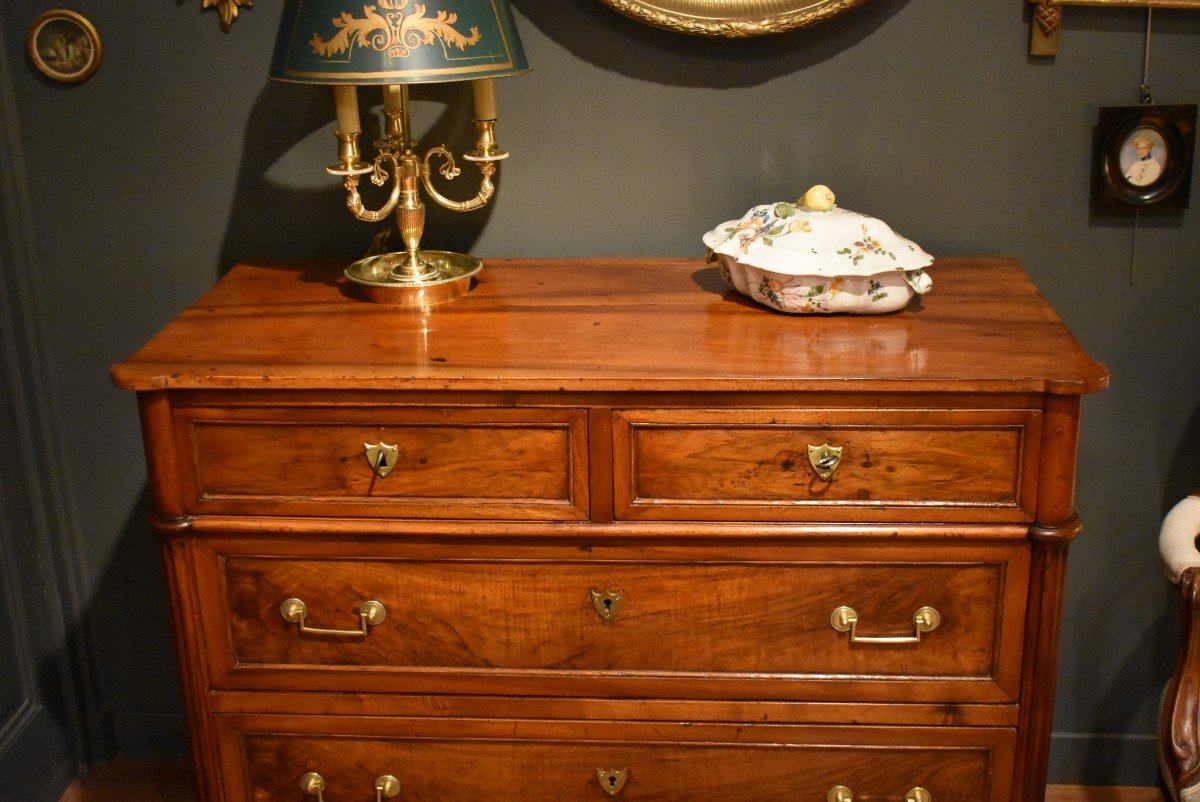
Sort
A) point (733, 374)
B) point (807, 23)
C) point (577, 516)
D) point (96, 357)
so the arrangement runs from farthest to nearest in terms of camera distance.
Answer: point (96, 357)
point (807, 23)
point (577, 516)
point (733, 374)

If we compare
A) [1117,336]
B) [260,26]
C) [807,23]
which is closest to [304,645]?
[260,26]

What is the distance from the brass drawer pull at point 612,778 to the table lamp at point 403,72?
766 millimetres

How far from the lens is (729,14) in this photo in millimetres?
2119

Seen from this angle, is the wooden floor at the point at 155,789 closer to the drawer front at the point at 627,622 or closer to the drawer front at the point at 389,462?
the drawer front at the point at 627,622

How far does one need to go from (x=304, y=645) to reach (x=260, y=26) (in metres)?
1.06

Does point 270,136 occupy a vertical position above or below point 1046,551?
above

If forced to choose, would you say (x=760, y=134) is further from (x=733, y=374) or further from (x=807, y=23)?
(x=733, y=374)

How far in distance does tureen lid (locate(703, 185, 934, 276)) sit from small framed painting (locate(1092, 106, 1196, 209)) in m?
0.50

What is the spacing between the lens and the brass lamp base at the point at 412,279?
198 centimetres

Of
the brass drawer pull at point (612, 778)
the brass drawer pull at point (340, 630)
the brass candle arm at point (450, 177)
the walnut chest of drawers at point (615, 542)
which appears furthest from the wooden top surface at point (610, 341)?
the brass drawer pull at point (612, 778)

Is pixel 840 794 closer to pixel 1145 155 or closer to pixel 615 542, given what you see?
pixel 615 542

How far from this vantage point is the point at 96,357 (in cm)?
244

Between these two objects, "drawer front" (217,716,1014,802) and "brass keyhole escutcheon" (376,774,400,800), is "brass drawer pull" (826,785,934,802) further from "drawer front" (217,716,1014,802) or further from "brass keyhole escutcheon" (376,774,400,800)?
"brass keyhole escutcheon" (376,774,400,800)

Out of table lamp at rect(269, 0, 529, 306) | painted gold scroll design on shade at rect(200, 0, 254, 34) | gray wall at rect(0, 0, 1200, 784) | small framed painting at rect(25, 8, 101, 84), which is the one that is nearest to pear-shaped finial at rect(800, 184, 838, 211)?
gray wall at rect(0, 0, 1200, 784)
